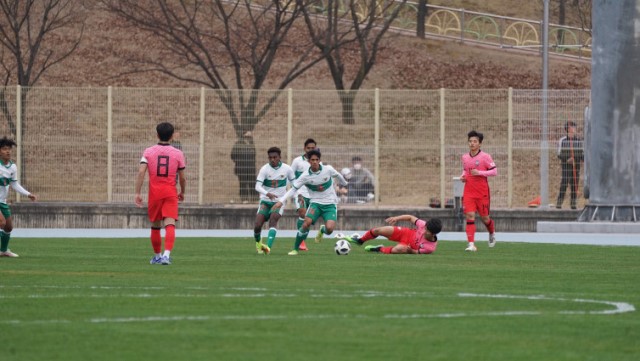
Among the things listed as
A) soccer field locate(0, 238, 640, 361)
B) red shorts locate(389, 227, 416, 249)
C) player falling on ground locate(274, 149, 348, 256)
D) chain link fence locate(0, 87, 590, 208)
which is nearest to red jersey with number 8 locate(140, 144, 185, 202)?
soccer field locate(0, 238, 640, 361)

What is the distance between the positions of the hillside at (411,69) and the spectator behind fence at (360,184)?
2135cm

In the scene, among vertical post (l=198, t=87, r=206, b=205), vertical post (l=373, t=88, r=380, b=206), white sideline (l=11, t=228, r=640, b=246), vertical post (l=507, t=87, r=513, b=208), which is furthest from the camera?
vertical post (l=198, t=87, r=206, b=205)

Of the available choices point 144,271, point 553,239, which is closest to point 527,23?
point 553,239

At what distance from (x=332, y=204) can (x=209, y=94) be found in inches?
413

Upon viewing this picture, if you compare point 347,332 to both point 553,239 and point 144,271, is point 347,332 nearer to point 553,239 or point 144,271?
point 144,271

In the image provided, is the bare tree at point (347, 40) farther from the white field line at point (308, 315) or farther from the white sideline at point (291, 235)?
the white field line at point (308, 315)

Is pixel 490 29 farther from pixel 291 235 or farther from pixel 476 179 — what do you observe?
pixel 476 179

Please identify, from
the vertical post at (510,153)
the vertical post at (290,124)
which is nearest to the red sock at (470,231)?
the vertical post at (510,153)

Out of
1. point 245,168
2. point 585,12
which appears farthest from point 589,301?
point 585,12

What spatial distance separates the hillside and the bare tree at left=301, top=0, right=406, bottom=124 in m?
1.36

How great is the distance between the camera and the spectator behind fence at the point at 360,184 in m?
33.8

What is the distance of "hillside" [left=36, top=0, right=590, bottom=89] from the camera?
5609 cm

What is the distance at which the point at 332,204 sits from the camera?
23.8 meters

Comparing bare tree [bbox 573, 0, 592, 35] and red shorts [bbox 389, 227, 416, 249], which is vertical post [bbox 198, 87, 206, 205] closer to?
red shorts [bbox 389, 227, 416, 249]
